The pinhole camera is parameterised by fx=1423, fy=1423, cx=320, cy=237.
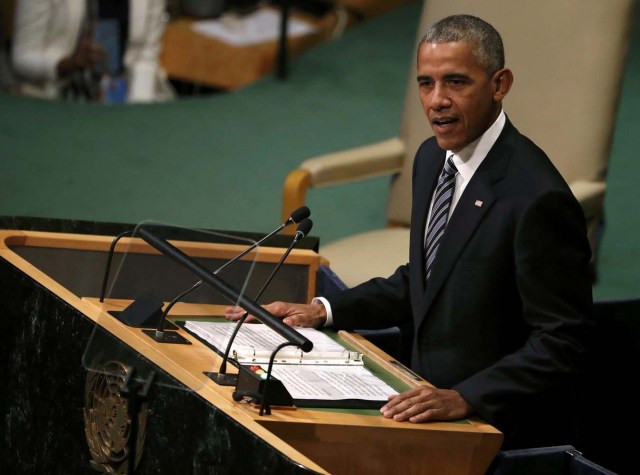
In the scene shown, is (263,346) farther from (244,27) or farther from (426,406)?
(244,27)

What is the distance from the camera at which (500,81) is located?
2.70 m

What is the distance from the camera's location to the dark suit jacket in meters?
2.62

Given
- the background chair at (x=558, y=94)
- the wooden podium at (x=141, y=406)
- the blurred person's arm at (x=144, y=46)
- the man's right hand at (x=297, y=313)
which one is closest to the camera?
the wooden podium at (x=141, y=406)

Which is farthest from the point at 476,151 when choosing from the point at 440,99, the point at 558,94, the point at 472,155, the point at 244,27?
the point at 244,27

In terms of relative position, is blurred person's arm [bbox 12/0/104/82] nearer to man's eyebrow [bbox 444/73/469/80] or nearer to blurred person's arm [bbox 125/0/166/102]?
blurred person's arm [bbox 125/0/166/102]

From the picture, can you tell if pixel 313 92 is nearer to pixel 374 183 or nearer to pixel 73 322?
pixel 374 183

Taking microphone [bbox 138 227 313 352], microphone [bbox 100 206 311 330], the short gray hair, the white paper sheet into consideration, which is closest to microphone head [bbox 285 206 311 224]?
microphone [bbox 100 206 311 330]

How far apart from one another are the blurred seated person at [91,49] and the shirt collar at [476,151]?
3322 millimetres

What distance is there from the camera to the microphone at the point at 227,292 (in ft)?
8.01

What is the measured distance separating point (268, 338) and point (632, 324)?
3.36 ft

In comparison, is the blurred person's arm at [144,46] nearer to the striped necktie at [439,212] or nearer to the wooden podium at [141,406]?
the wooden podium at [141,406]

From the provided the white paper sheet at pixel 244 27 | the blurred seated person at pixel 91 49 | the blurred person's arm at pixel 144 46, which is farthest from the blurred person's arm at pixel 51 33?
the white paper sheet at pixel 244 27

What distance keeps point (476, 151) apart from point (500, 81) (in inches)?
6.1

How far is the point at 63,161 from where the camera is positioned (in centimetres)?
566
